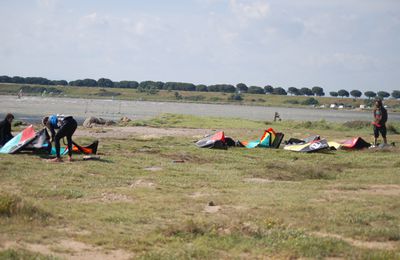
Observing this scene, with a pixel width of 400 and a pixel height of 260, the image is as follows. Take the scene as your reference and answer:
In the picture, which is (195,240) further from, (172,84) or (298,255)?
(172,84)

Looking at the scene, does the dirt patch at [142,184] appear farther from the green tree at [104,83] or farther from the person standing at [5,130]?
the green tree at [104,83]

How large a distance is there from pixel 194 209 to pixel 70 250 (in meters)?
3.00

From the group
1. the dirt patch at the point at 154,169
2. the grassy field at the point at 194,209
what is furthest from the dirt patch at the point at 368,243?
the dirt patch at the point at 154,169

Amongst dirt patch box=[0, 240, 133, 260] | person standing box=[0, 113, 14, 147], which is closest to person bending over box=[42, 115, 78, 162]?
person standing box=[0, 113, 14, 147]

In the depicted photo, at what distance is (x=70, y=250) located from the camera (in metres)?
7.09

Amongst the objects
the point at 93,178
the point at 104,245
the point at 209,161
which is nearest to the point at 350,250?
the point at 104,245

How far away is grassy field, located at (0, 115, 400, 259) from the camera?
7.38m

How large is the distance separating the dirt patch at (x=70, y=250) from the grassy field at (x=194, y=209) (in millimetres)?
12

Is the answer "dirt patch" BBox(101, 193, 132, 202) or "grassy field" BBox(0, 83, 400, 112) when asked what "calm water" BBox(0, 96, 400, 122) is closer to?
"dirt patch" BBox(101, 193, 132, 202)

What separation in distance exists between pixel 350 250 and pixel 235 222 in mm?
1878

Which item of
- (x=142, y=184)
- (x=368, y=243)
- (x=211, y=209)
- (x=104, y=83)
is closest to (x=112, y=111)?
(x=142, y=184)

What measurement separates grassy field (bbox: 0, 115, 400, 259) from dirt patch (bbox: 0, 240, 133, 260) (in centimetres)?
1

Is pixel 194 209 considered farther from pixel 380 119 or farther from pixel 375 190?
pixel 380 119

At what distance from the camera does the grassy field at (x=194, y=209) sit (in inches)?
291
